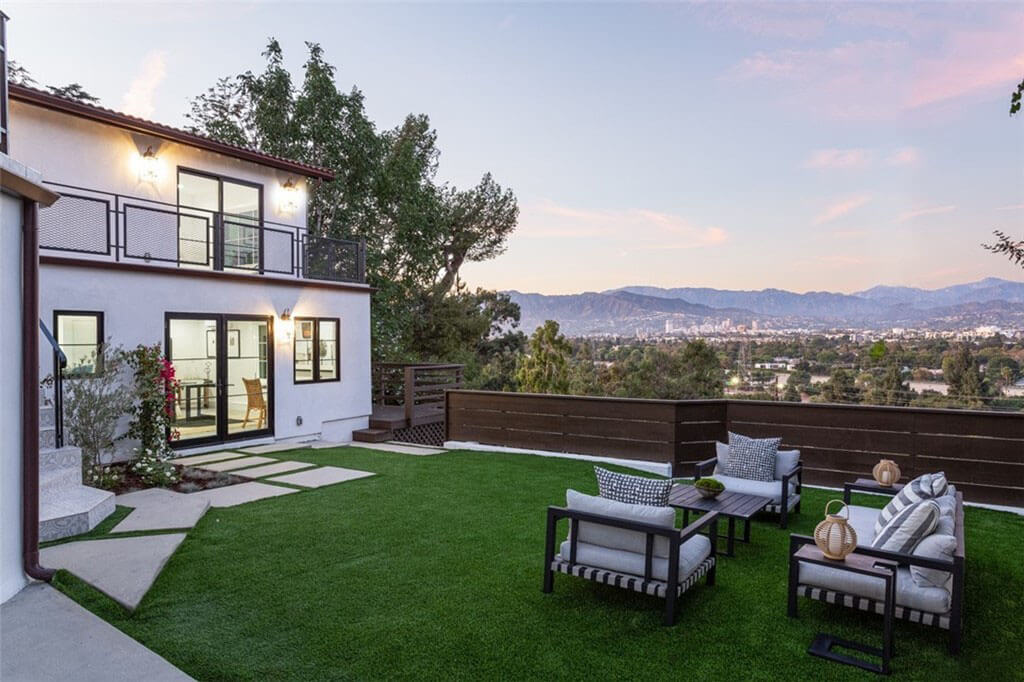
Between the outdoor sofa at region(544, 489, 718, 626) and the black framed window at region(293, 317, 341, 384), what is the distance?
865 cm

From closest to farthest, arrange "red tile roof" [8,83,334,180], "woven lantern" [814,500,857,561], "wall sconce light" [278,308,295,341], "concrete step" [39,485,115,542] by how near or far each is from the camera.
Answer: "woven lantern" [814,500,857,561] < "concrete step" [39,485,115,542] < "red tile roof" [8,83,334,180] < "wall sconce light" [278,308,295,341]

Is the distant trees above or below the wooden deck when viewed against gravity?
above

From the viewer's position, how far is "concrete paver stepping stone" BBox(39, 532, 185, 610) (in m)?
4.07

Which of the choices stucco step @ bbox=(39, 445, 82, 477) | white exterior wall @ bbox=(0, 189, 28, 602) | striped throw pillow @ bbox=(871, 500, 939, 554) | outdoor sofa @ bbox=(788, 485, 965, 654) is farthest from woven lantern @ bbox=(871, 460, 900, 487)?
stucco step @ bbox=(39, 445, 82, 477)

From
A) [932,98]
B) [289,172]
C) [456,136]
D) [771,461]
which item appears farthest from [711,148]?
[771,461]

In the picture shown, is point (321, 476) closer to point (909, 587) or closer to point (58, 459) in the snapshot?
point (58, 459)

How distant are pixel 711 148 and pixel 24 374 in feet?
54.5

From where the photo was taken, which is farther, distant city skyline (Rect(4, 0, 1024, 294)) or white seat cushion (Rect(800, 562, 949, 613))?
distant city skyline (Rect(4, 0, 1024, 294))

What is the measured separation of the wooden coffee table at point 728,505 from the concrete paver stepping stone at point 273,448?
6919mm

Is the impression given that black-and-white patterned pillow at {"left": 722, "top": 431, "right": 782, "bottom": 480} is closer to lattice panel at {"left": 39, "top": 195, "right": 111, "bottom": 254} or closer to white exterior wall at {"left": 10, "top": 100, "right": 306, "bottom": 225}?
lattice panel at {"left": 39, "top": 195, "right": 111, "bottom": 254}

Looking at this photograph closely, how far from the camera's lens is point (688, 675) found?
3193 mm

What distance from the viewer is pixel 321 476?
809 cm

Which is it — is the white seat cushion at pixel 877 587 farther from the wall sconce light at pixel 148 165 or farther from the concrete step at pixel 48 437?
the wall sconce light at pixel 148 165

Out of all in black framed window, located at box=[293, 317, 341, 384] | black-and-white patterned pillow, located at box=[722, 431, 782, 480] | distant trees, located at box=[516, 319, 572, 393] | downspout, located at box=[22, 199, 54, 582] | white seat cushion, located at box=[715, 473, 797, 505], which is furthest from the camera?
distant trees, located at box=[516, 319, 572, 393]
